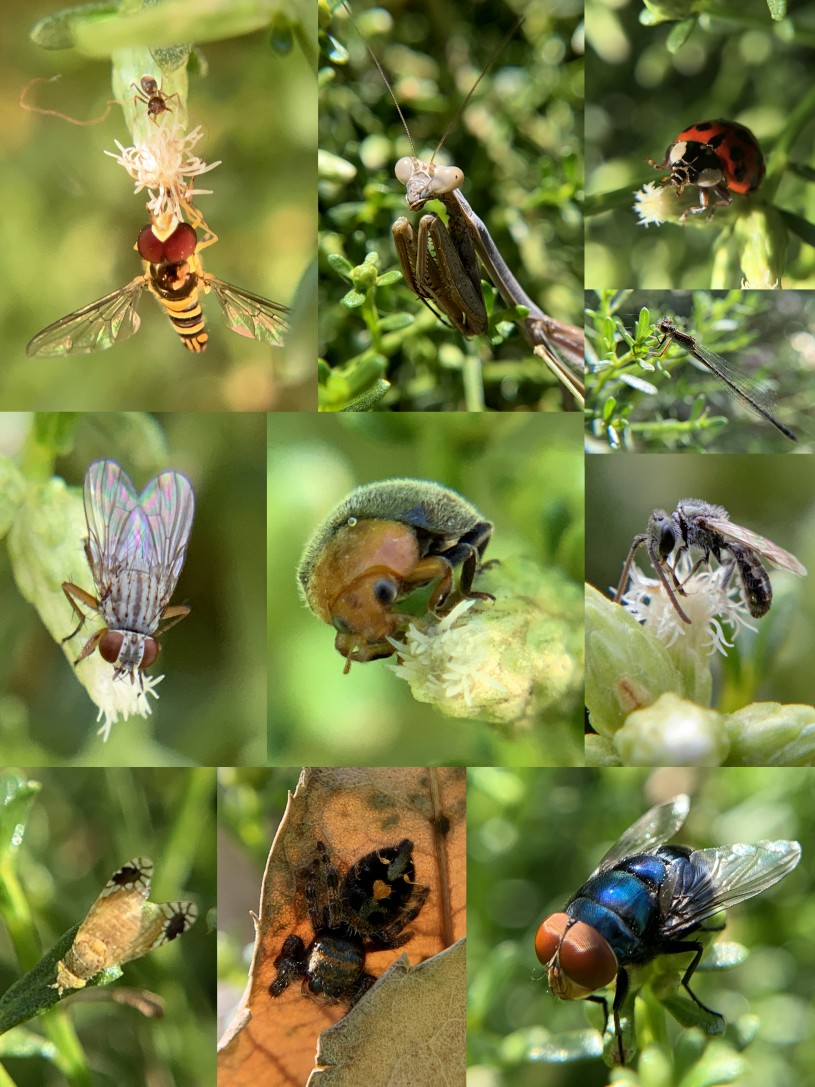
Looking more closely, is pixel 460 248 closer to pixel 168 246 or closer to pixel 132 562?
pixel 168 246

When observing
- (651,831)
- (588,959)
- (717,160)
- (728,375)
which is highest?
(717,160)

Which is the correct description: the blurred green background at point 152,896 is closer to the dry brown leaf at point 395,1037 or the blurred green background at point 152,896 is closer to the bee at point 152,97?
the dry brown leaf at point 395,1037

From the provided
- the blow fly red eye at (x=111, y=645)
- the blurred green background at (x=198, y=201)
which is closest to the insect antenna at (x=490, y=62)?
the blurred green background at (x=198, y=201)

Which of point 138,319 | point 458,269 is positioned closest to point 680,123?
point 458,269

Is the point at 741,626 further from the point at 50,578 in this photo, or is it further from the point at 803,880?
the point at 50,578

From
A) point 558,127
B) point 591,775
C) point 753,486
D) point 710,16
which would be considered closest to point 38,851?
point 591,775
